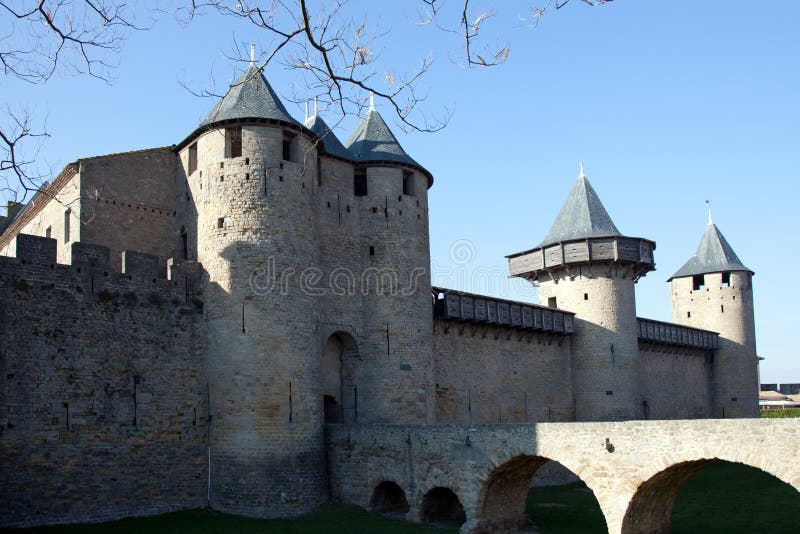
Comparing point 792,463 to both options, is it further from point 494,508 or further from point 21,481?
point 21,481

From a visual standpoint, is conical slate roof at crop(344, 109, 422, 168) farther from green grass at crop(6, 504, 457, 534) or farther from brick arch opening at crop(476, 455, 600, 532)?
green grass at crop(6, 504, 457, 534)

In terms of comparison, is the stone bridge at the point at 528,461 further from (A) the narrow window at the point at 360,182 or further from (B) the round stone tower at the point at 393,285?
(A) the narrow window at the point at 360,182

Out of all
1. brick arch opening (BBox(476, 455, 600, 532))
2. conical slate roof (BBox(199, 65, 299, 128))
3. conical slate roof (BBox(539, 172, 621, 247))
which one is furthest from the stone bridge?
conical slate roof (BBox(539, 172, 621, 247))

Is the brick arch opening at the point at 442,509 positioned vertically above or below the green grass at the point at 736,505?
above

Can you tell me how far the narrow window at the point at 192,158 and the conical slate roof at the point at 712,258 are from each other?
2728 cm

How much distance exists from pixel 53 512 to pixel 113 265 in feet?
21.4

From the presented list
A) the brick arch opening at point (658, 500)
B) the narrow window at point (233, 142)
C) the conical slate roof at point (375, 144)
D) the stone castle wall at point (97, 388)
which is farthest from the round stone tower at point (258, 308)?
the brick arch opening at point (658, 500)

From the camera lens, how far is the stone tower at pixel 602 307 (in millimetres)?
30312

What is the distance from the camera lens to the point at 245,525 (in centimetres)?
1783

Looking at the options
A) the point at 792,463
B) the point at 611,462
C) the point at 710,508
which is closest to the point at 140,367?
the point at 611,462

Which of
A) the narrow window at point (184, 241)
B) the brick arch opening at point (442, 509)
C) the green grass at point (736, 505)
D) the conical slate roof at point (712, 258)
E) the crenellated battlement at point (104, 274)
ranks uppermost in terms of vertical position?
the conical slate roof at point (712, 258)

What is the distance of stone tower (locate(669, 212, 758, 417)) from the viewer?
39.9 m

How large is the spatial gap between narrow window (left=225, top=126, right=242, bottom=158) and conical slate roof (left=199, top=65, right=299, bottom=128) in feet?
1.11

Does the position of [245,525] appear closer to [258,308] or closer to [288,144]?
[258,308]
